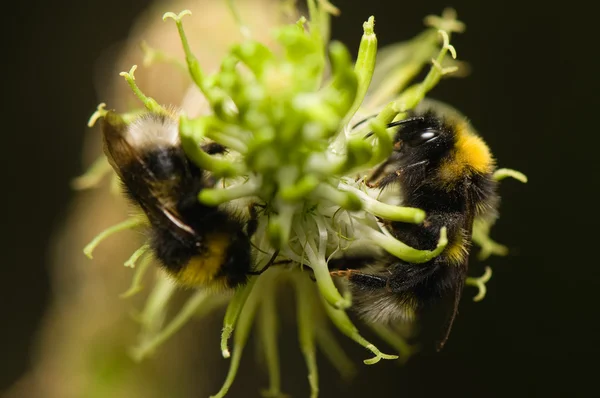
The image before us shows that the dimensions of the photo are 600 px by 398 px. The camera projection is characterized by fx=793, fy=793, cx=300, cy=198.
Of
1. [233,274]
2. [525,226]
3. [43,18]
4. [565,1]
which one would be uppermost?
[233,274]

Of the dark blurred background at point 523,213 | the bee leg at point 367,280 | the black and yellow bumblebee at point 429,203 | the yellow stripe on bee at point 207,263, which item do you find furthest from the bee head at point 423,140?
the dark blurred background at point 523,213

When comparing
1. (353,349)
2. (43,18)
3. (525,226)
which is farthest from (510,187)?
(43,18)

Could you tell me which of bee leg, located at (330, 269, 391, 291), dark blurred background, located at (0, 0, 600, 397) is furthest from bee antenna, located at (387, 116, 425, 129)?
dark blurred background, located at (0, 0, 600, 397)

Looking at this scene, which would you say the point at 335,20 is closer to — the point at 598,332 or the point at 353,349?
the point at 353,349

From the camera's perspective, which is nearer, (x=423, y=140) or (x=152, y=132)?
(x=152, y=132)

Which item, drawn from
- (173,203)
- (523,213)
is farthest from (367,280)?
(523,213)

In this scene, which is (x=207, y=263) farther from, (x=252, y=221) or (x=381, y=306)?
(x=381, y=306)
